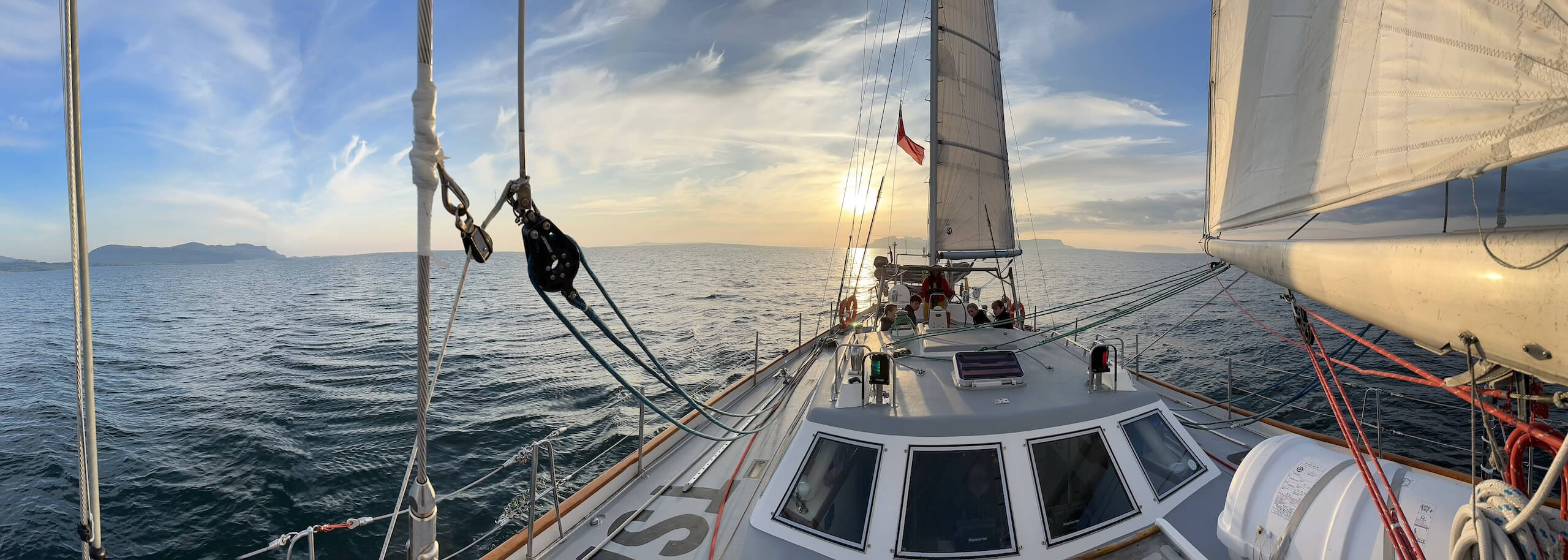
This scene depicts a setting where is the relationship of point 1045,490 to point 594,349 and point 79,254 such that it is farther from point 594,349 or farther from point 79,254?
point 79,254

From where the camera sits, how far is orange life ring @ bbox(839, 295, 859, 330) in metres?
13.2

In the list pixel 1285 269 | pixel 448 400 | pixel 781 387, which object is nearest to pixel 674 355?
pixel 448 400

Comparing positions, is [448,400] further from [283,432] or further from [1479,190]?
[1479,190]

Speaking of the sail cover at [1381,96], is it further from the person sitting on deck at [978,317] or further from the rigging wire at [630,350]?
the person sitting on deck at [978,317]

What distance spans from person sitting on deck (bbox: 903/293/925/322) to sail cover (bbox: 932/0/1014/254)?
4.38 feet

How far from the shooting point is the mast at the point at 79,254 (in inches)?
82.9

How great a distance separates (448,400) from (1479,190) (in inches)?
722

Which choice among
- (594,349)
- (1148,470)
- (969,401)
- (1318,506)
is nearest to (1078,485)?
(1148,470)

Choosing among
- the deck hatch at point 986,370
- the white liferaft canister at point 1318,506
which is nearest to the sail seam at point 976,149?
the deck hatch at point 986,370

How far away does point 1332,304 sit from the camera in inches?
112

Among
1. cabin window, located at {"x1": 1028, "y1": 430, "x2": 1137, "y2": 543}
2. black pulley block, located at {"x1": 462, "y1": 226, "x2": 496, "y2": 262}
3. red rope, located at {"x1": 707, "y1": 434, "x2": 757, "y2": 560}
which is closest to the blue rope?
black pulley block, located at {"x1": 462, "y1": 226, "x2": 496, "y2": 262}

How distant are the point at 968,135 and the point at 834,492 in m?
10.9

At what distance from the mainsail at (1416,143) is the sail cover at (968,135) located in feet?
28.6

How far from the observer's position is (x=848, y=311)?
46.8ft
